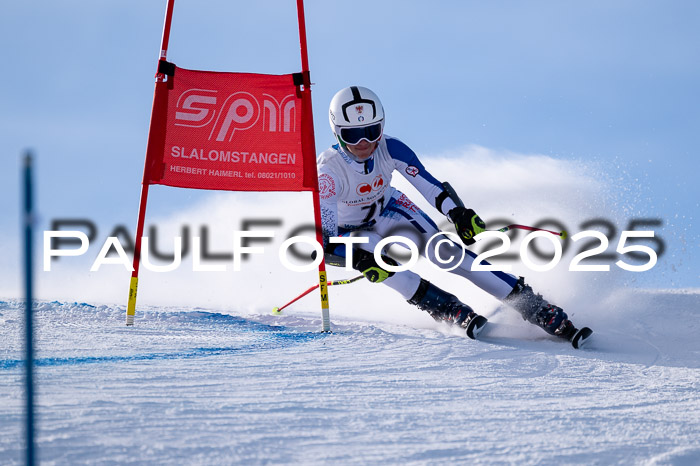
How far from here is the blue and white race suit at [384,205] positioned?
16.8ft

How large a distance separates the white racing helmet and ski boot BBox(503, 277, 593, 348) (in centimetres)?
151

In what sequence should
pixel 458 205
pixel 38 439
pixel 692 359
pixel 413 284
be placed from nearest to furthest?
pixel 38 439 < pixel 692 359 < pixel 413 284 < pixel 458 205

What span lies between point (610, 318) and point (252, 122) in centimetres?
330

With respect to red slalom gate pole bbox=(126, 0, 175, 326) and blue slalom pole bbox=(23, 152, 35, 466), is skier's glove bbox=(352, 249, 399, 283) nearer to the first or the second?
red slalom gate pole bbox=(126, 0, 175, 326)

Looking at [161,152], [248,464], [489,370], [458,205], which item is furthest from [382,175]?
[248,464]

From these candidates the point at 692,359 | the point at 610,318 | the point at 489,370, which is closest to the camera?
the point at 489,370

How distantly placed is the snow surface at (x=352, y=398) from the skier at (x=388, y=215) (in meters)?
0.21

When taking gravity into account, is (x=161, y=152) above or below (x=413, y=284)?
above

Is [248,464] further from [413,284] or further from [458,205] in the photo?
[458,205]

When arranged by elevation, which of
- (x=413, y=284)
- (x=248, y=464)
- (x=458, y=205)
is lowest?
(x=248, y=464)

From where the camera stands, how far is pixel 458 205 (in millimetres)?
5254

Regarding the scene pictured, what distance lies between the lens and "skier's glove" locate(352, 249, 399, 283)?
→ 15.9ft

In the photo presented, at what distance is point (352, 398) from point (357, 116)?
263cm

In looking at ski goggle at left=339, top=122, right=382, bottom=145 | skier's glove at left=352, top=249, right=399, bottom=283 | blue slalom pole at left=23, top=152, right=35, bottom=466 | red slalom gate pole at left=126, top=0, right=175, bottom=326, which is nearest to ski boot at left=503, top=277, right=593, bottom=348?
skier's glove at left=352, top=249, right=399, bottom=283
